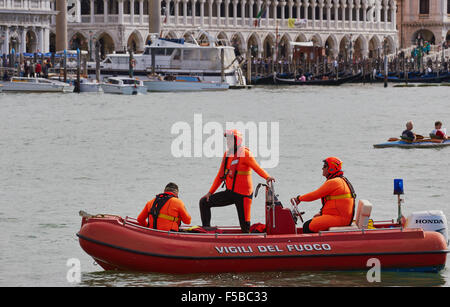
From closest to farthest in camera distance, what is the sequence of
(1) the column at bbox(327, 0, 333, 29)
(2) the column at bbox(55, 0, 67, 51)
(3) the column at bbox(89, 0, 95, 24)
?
1. (2) the column at bbox(55, 0, 67, 51)
2. (3) the column at bbox(89, 0, 95, 24)
3. (1) the column at bbox(327, 0, 333, 29)

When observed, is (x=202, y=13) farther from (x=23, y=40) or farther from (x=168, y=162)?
(x=168, y=162)

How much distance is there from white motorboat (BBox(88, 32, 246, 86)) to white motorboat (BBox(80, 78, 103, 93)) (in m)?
2.38

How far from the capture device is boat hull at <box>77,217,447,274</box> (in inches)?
640

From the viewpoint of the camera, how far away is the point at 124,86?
64.7 meters

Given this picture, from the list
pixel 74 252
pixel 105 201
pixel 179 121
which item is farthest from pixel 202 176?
pixel 179 121

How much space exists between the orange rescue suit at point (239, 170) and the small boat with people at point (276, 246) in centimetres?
37

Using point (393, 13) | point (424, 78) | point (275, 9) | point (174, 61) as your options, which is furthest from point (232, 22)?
point (174, 61)

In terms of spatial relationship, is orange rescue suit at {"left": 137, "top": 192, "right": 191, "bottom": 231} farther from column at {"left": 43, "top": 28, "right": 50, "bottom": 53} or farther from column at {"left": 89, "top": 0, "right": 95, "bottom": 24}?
column at {"left": 89, "top": 0, "right": 95, "bottom": 24}

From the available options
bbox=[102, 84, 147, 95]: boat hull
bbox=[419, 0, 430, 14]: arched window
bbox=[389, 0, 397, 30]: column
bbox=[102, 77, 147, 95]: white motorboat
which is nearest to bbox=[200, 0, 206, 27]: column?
bbox=[389, 0, 397, 30]: column

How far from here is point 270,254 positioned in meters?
16.3

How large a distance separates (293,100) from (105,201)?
38881mm

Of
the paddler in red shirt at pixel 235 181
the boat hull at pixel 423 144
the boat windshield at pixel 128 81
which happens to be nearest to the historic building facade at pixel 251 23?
the boat windshield at pixel 128 81

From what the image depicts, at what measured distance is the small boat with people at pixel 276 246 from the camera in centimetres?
1627
